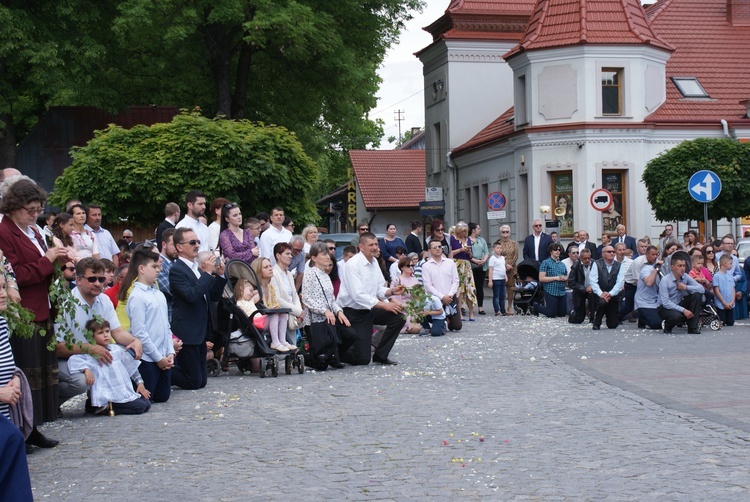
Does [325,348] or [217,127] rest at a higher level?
[217,127]

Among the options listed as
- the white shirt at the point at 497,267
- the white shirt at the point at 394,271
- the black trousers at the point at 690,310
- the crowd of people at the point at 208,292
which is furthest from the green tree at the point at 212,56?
the black trousers at the point at 690,310

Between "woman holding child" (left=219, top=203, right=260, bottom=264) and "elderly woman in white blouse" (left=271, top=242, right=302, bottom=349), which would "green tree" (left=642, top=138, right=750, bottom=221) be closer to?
"woman holding child" (left=219, top=203, right=260, bottom=264)

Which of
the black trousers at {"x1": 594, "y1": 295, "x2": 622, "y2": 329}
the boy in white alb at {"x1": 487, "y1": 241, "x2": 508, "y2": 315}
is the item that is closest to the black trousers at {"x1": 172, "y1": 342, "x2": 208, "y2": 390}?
the black trousers at {"x1": 594, "y1": 295, "x2": 622, "y2": 329}

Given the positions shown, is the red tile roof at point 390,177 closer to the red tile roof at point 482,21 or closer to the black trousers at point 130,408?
the red tile roof at point 482,21

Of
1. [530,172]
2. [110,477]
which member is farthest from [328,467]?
[530,172]

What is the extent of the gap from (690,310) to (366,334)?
7.16 metres

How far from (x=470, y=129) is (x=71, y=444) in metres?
42.3

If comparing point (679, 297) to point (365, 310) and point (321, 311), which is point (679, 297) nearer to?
point (365, 310)

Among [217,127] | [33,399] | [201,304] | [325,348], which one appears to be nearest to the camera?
[33,399]

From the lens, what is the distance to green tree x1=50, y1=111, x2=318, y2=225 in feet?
85.8

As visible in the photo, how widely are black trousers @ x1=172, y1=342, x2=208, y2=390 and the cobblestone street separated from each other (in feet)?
0.74

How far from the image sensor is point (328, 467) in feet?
26.5

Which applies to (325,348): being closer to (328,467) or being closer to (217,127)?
(328,467)

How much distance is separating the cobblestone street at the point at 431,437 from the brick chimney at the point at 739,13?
34155 millimetres
